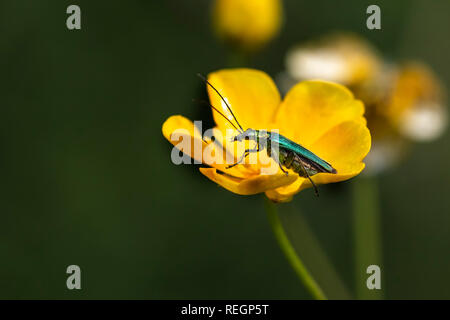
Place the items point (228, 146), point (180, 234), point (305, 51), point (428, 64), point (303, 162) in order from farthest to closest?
point (428, 64) → point (180, 234) → point (305, 51) → point (228, 146) → point (303, 162)

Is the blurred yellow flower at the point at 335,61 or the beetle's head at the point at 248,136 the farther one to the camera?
the blurred yellow flower at the point at 335,61

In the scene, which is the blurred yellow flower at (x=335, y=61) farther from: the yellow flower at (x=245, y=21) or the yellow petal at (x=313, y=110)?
the yellow petal at (x=313, y=110)

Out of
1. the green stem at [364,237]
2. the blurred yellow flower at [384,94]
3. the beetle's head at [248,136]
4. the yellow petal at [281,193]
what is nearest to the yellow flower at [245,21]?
the blurred yellow flower at [384,94]

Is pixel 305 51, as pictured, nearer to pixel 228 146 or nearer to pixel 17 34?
pixel 228 146

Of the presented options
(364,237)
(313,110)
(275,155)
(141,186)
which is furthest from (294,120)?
(141,186)

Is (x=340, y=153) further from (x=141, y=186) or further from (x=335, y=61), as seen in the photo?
(x=141, y=186)
